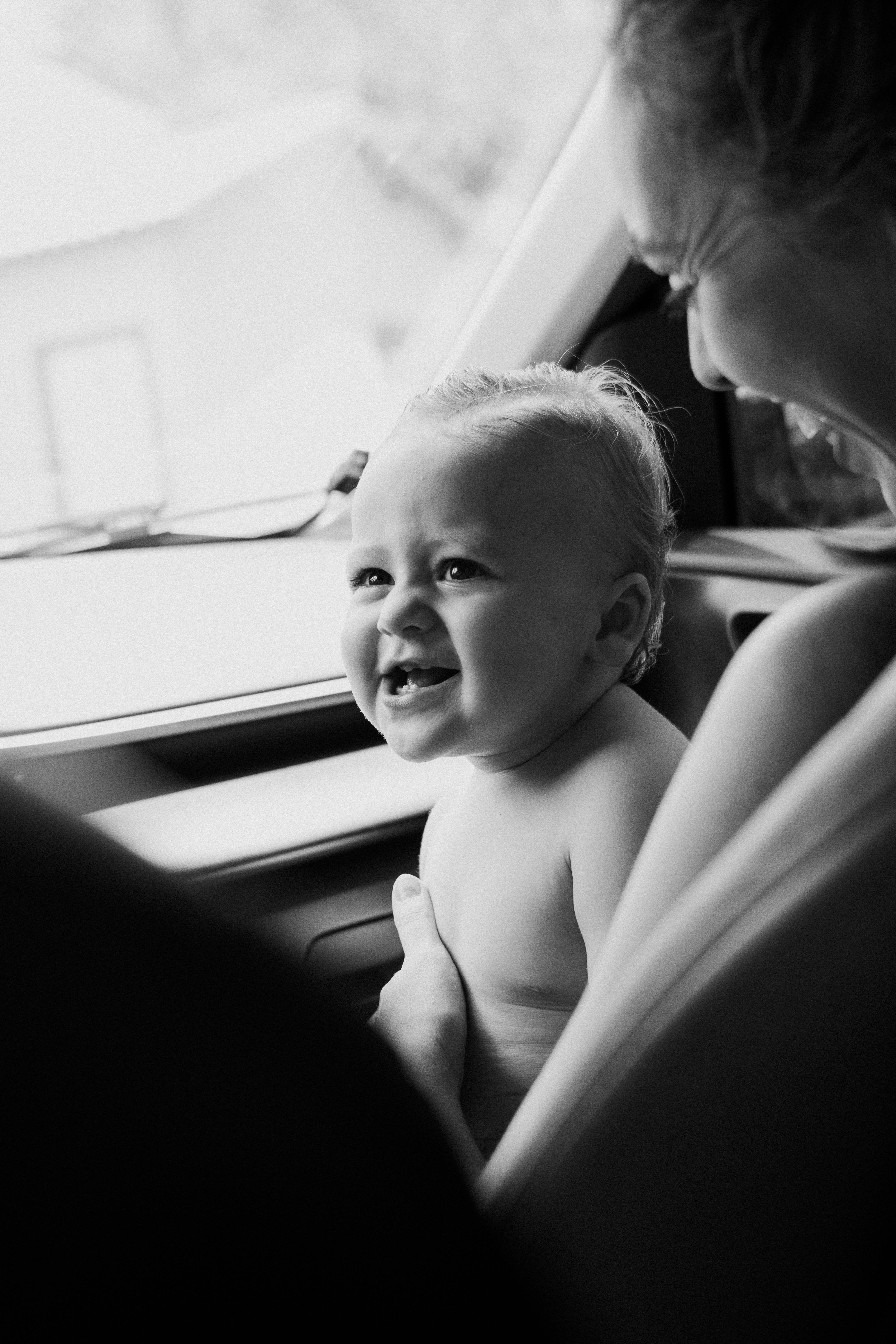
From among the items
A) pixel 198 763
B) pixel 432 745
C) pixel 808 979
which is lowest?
pixel 198 763

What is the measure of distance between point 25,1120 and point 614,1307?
1.00 feet

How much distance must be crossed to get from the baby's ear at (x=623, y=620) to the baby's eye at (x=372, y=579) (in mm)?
215

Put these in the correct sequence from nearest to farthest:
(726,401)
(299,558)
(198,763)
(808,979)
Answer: (808,979) → (198,763) → (726,401) → (299,558)

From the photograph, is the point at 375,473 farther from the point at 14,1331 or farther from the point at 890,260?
the point at 14,1331

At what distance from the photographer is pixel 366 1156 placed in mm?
442

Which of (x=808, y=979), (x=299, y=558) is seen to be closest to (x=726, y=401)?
(x=299, y=558)

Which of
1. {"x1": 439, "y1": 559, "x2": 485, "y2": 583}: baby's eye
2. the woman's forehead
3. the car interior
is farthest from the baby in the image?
the woman's forehead

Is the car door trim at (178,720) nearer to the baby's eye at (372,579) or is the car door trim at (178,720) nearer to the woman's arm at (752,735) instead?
the baby's eye at (372,579)

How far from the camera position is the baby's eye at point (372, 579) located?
4.47 ft

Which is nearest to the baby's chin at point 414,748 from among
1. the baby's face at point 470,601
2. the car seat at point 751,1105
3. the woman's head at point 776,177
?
the baby's face at point 470,601

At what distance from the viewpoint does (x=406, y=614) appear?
128 cm

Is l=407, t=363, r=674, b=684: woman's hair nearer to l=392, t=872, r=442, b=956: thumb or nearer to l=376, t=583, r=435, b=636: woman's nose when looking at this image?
l=376, t=583, r=435, b=636: woman's nose

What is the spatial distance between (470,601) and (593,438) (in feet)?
0.71

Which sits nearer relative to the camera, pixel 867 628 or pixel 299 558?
pixel 867 628
